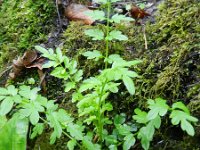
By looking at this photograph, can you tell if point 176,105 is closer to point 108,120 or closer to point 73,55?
point 108,120

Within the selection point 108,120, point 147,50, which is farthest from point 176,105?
point 147,50

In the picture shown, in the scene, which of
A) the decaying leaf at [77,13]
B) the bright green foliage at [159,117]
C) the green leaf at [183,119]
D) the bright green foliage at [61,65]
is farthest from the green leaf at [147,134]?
the decaying leaf at [77,13]

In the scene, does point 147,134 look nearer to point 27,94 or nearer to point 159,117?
point 159,117

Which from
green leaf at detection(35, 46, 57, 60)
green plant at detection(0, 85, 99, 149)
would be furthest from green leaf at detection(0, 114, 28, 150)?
green leaf at detection(35, 46, 57, 60)

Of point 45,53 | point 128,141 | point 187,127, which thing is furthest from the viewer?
point 45,53

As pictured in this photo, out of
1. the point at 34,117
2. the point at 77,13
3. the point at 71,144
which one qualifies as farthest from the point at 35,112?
the point at 77,13

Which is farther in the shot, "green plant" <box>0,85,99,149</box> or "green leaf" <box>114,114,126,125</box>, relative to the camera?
"green leaf" <box>114,114,126,125</box>

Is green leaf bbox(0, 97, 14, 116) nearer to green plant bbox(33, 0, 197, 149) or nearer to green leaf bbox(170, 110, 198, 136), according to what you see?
green plant bbox(33, 0, 197, 149)
